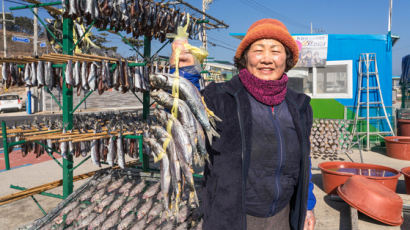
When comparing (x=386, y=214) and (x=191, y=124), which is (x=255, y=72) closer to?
(x=191, y=124)

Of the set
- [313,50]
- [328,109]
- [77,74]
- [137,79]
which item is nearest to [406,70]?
[328,109]

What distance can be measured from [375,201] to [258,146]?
3.44 metres

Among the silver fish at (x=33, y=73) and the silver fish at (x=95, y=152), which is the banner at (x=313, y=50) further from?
the silver fish at (x=33, y=73)

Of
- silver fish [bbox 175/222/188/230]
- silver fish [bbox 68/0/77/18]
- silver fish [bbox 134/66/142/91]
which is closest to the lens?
silver fish [bbox 175/222/188/230]

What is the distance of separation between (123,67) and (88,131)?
127 centimetres

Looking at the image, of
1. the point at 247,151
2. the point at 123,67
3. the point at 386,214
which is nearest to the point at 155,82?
the point at 247,151

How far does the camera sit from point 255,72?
193 centimetres

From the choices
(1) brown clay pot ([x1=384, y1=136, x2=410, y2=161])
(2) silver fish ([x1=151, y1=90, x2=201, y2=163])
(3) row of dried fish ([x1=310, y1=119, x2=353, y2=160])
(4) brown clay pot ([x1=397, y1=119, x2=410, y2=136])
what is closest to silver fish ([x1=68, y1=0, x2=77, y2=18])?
(2) silver fish ([x1=151, y1=90, x2=201, y2=163])

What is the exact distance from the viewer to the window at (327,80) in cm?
1012

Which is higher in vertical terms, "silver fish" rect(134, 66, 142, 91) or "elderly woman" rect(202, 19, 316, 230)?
"silver fish" rect(134, 66, 142, 91)

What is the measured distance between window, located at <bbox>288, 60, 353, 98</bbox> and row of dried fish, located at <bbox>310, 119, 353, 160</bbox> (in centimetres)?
130

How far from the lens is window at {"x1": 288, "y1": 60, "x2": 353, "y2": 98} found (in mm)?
10121

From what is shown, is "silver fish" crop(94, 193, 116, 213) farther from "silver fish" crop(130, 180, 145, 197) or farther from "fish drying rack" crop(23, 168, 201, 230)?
"silver fish" crop(130, 180, 145, 197)

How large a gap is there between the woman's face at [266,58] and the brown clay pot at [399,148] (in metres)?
8.65
